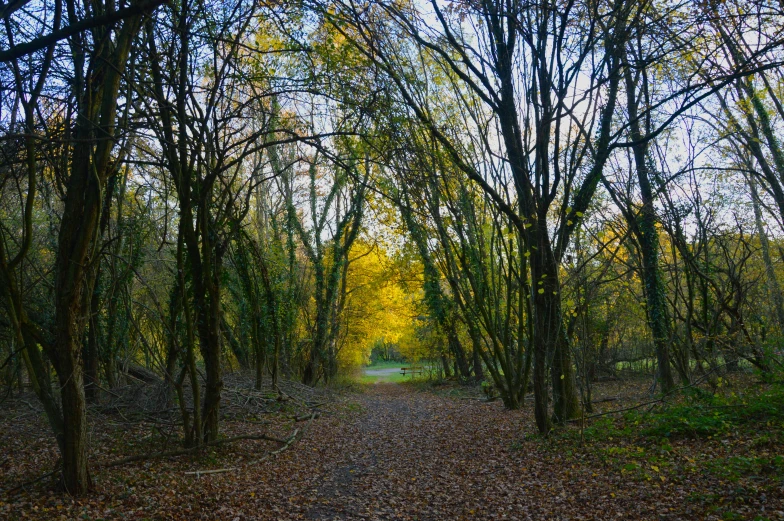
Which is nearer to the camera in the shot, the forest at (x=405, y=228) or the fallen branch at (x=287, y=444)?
the forest at (x=405, y=228)

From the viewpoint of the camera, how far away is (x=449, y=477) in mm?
6656

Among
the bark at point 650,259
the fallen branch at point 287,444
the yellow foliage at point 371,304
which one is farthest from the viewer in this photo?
the yellow foliage at point 371,304

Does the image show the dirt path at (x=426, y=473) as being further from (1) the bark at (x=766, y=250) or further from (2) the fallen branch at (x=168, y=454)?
(1) the bark at (x=766, y=250)

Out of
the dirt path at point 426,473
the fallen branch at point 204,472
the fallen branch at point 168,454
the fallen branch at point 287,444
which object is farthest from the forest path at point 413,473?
the fallen branch at point 168,454

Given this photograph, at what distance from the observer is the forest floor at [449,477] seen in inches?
187

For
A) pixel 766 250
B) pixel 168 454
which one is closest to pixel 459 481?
pixel 168 454

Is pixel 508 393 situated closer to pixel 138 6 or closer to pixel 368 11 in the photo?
pixel 368 11

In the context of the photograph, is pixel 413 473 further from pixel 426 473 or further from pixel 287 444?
pixel 287 444

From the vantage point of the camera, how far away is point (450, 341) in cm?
2208

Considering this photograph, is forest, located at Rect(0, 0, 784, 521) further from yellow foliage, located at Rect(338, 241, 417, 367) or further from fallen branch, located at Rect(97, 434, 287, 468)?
yellow foliage, located at Rect(338, 241, 417, 367)

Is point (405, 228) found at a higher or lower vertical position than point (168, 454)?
higher

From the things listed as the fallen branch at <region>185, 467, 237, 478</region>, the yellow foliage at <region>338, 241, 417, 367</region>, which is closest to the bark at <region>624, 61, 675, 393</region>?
the fallen branch at <region>185, 467, 237, 478</region>

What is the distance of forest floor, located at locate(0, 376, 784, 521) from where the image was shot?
4.74 meters

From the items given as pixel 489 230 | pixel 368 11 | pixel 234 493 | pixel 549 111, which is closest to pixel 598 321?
pixel 489 230
